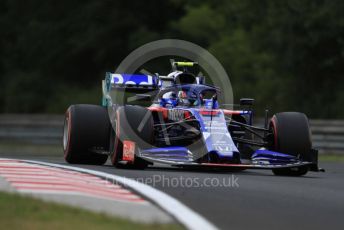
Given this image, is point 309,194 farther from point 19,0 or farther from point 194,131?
point 19,0

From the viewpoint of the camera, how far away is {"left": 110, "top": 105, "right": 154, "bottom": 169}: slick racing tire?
12070 millimetres

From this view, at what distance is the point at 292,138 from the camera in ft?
41.6

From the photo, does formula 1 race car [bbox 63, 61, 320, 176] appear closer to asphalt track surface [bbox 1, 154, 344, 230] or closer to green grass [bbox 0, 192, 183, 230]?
asphalt track surface [bbox 1, 154, 344, 230]

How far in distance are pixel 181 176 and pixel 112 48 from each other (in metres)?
30.2

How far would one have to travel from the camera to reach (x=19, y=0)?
43781mm

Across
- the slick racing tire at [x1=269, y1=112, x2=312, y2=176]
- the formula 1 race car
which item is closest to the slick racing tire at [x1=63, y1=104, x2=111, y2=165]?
the formula 1 race car

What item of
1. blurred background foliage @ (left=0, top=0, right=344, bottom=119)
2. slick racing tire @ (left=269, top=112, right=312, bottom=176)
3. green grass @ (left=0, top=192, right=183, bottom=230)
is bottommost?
green grass @ (left=0, top=192, right=183, bottom=230)

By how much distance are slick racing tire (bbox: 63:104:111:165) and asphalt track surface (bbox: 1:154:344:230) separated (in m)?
2.06

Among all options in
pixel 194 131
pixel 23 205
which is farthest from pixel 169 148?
pixel 23 205

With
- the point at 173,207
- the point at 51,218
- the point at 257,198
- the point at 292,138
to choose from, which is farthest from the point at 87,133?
the point at 51,218

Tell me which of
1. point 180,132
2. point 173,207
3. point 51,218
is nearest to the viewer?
point 51,218

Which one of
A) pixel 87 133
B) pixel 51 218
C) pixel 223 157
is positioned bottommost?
pixel 51 218

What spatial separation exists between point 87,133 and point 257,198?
541 centimetres

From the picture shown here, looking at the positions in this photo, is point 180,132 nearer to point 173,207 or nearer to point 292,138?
point 292,138
